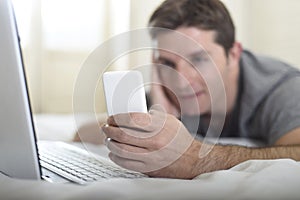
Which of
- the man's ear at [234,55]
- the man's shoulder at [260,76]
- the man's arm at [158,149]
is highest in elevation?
the man's arm at [158,149]

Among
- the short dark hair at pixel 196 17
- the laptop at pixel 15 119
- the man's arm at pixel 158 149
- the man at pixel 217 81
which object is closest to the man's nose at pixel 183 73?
the man at pixel 217 81

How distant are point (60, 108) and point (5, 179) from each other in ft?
5.02

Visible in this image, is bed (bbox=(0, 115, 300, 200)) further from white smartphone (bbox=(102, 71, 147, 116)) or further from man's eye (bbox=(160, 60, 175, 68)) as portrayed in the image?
man's eye (bbox=(160, 60, 175, 68))

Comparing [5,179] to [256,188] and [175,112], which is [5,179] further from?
[175,112]

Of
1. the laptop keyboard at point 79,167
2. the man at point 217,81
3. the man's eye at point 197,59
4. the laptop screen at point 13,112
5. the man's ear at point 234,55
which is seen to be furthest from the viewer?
the man's ear at point 234,55

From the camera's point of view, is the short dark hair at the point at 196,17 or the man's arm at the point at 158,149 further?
the short dark hair at the point at 196,17

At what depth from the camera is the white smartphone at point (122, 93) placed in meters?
0.52

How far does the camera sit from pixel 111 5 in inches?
72.3

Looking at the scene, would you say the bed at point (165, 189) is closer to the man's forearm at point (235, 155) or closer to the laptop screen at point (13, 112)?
the laptop screen at point (13, 112)

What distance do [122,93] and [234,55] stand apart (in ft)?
2.97

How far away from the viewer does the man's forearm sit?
0.56 meters

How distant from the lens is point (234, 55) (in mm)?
1379

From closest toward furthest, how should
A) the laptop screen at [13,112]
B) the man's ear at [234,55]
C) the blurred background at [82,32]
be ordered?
1. the laptop screen at [13,112]
2. the man's ear at [234,55]
3. the blurred background at [82,32]

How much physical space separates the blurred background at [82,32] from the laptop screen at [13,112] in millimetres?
1323
